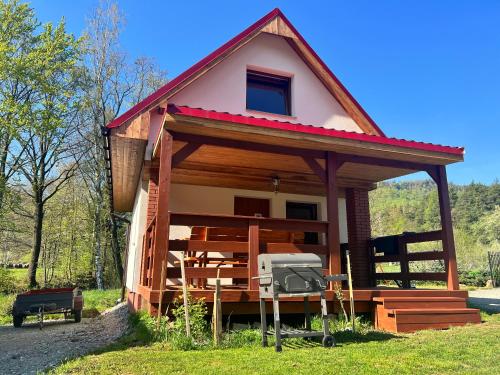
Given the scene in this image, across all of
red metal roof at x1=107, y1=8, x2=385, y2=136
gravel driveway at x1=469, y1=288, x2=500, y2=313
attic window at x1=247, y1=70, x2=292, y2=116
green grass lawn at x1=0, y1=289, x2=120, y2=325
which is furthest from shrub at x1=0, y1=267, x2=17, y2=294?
Result: gravel driveway at x1=469, y1=288, x2=500, y2=313

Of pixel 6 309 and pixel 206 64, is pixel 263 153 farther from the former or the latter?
pixel 6 309

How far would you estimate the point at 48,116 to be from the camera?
1916 centimetres

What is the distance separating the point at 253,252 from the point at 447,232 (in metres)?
3.72

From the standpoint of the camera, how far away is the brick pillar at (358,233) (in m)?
9.52

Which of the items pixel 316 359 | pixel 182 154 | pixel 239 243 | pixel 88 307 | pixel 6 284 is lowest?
pixel 88 307

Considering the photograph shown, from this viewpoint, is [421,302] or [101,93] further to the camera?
[101,93]

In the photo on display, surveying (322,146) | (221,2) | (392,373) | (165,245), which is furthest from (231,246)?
(221,2)

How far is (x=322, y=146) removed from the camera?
6430 millimetres

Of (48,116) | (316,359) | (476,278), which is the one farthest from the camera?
(476,278)

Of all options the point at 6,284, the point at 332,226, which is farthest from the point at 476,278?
the point at 6,284

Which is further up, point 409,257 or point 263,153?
point 263,153

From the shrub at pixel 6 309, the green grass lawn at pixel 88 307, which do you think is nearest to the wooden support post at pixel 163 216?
the green grass lawn at pixel 88 307

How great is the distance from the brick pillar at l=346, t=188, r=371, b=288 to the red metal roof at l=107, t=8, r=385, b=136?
1904mm

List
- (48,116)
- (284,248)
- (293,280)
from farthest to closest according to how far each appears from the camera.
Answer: (48,116) < (284,248) < (293,280)
